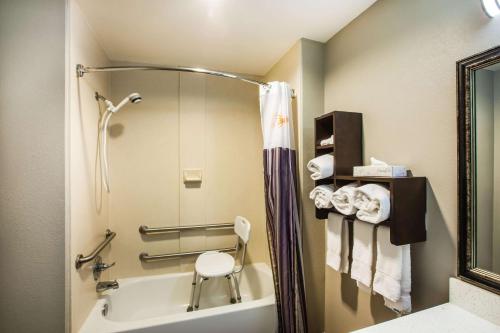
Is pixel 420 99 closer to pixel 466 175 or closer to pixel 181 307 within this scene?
pixel 466 175

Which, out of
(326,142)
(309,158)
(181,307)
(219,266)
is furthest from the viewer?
(181,307)

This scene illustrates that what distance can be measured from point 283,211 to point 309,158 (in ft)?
1.42

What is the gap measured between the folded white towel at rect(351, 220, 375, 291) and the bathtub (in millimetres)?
666

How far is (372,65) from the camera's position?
1.27 m

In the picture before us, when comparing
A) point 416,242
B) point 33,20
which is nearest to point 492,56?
point 416,242

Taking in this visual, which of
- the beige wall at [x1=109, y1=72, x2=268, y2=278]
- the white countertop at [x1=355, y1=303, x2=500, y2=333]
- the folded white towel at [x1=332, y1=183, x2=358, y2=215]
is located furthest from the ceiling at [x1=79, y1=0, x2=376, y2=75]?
the white countertop at [x1=355, y1=303, x2=500, y2=333]

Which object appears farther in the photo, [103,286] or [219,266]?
[219,266]

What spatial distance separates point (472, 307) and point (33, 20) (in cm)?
227

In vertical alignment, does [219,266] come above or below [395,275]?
below

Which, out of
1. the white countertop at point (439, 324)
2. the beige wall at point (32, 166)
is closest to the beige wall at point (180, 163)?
the beige wall at point (32, 166)

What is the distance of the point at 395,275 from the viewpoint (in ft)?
A: 3.15

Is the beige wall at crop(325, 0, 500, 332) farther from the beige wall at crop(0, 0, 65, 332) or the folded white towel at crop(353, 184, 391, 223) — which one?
the beige wall at crop(0, 0, 65, 332)

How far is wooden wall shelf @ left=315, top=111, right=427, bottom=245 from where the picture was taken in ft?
3.07

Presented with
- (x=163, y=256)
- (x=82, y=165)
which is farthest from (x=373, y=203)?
(x=163, y=256)
